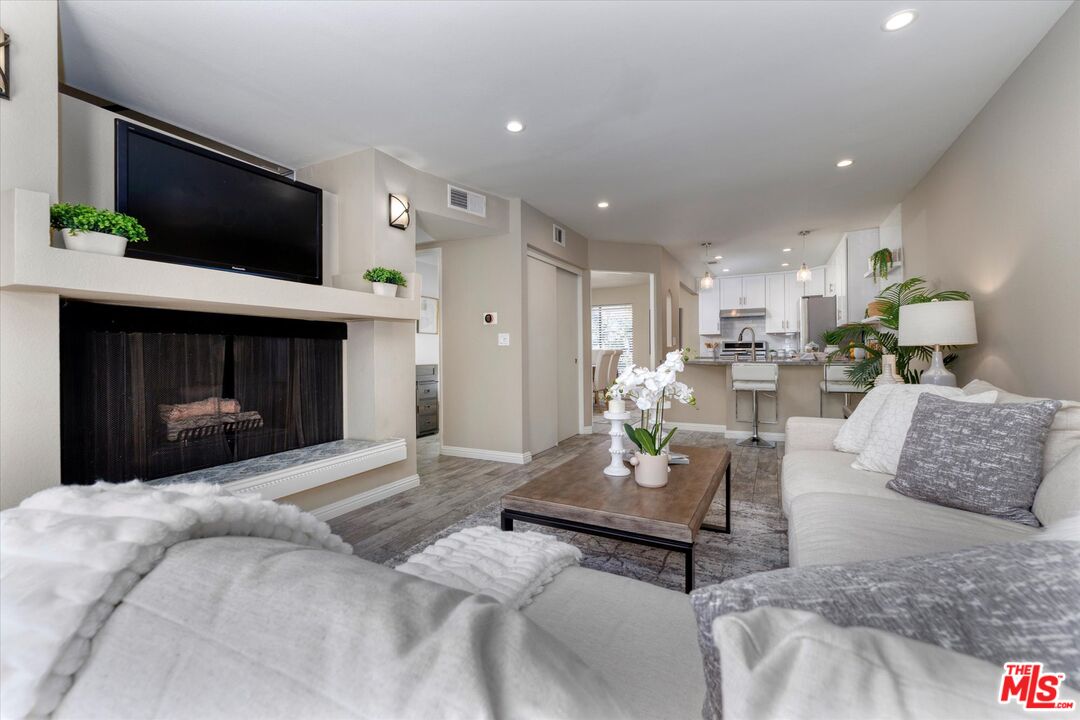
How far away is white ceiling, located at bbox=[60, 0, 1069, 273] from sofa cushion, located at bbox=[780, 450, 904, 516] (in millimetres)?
2025

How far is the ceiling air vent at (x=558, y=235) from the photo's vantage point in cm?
495

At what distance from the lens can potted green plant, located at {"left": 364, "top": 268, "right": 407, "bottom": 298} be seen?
302 cm

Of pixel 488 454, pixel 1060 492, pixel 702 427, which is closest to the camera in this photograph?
pixel 1060 492

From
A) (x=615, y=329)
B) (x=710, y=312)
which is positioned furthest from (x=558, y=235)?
(x=710, y=312)

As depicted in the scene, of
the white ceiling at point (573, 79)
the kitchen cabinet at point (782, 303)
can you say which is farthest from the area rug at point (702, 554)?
the kitchen cabinet at point (782, 303)

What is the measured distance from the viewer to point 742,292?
8445 mm

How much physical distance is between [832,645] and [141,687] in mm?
583

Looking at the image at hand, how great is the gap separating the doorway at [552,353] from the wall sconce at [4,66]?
11.0 ft

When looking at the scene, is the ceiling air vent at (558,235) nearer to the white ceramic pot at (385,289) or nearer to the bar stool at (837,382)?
the white ceramic pot at (385,289)

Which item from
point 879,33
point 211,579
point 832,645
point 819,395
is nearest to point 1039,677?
point 832,645

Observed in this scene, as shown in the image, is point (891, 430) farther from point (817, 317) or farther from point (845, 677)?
point (817, 317)

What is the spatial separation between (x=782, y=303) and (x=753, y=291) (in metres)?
0.54

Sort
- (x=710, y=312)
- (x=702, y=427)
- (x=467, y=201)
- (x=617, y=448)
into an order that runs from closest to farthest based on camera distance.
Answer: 1. (x=617, y=448)
2. (x=467, y=201)
3. (x=702, y=427)
4. (x=710, y=312)

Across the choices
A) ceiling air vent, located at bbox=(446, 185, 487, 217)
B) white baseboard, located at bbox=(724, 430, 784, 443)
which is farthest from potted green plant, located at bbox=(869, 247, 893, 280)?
ceiling air vent, located at bbox=(446, 185, 487, 217)
